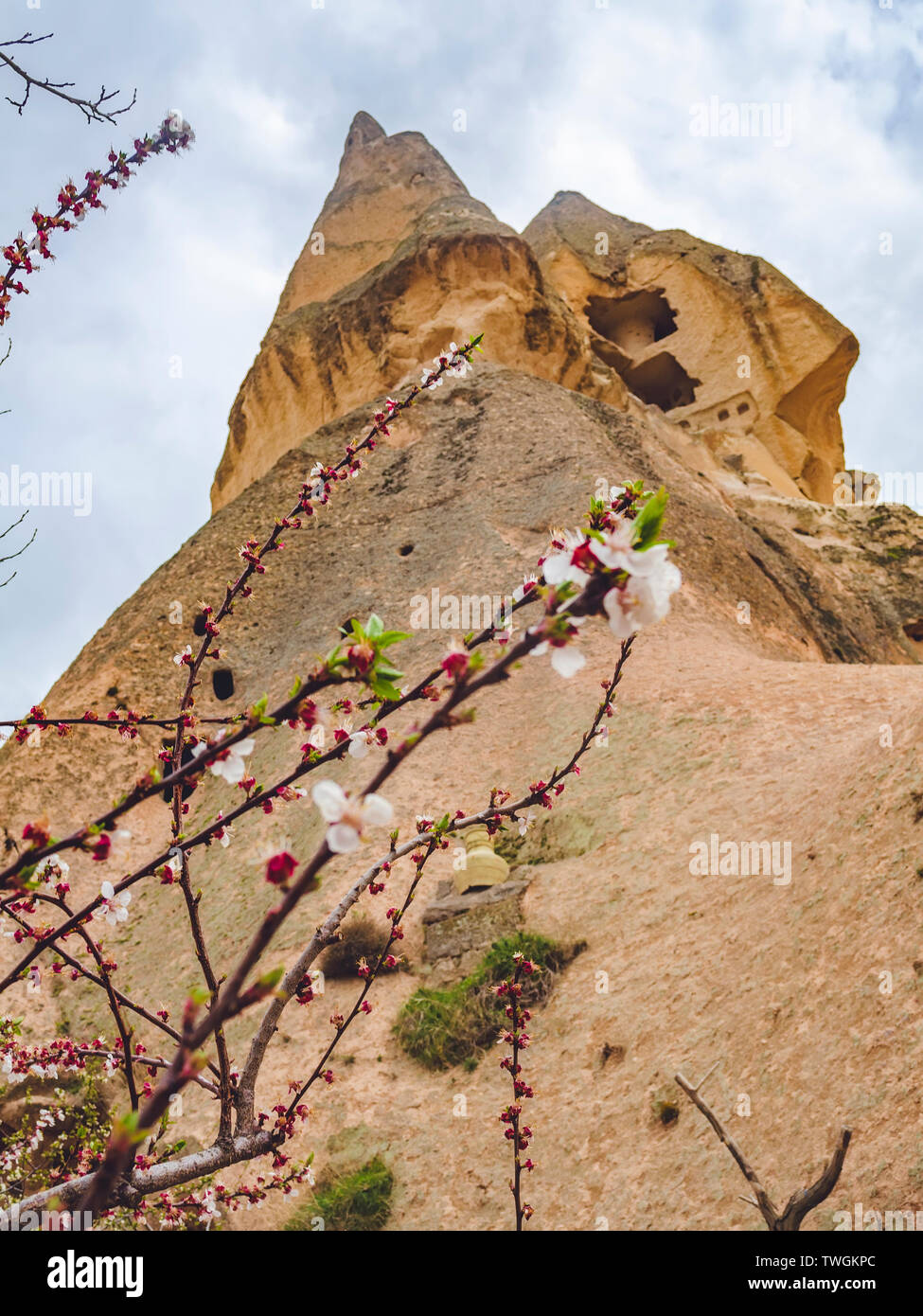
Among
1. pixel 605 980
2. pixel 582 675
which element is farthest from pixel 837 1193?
pixel 582 675

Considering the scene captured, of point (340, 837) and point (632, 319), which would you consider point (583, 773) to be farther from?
point (632, 319)

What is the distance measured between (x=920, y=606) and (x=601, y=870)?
16.7 meters

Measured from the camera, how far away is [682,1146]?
16.5ft

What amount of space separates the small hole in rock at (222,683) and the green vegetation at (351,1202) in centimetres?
929

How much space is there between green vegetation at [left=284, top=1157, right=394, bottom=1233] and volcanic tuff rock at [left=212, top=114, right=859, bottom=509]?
1805 centimetres

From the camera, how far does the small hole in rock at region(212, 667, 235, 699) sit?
14550mm

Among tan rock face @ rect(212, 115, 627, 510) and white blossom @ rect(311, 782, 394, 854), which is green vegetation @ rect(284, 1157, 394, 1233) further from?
tan rock face @ rect(212, 115, 627, 510)

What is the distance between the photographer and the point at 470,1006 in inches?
288

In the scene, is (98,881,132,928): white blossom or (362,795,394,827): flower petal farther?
(98,881,132,928): white blossom

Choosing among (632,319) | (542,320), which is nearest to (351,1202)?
(542,320)

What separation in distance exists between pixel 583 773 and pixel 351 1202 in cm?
494

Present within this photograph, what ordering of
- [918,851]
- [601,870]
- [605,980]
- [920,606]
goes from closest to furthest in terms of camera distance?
1. [918,851]
2. [605,980]
3. [601,870]
4. [920,606]

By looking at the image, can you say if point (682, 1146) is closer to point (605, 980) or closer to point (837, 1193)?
point (837, 1193)

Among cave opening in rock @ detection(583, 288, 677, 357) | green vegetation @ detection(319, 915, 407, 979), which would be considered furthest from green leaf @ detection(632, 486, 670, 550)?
cave opening in rock @ detection(583, 288, 677, 357)
